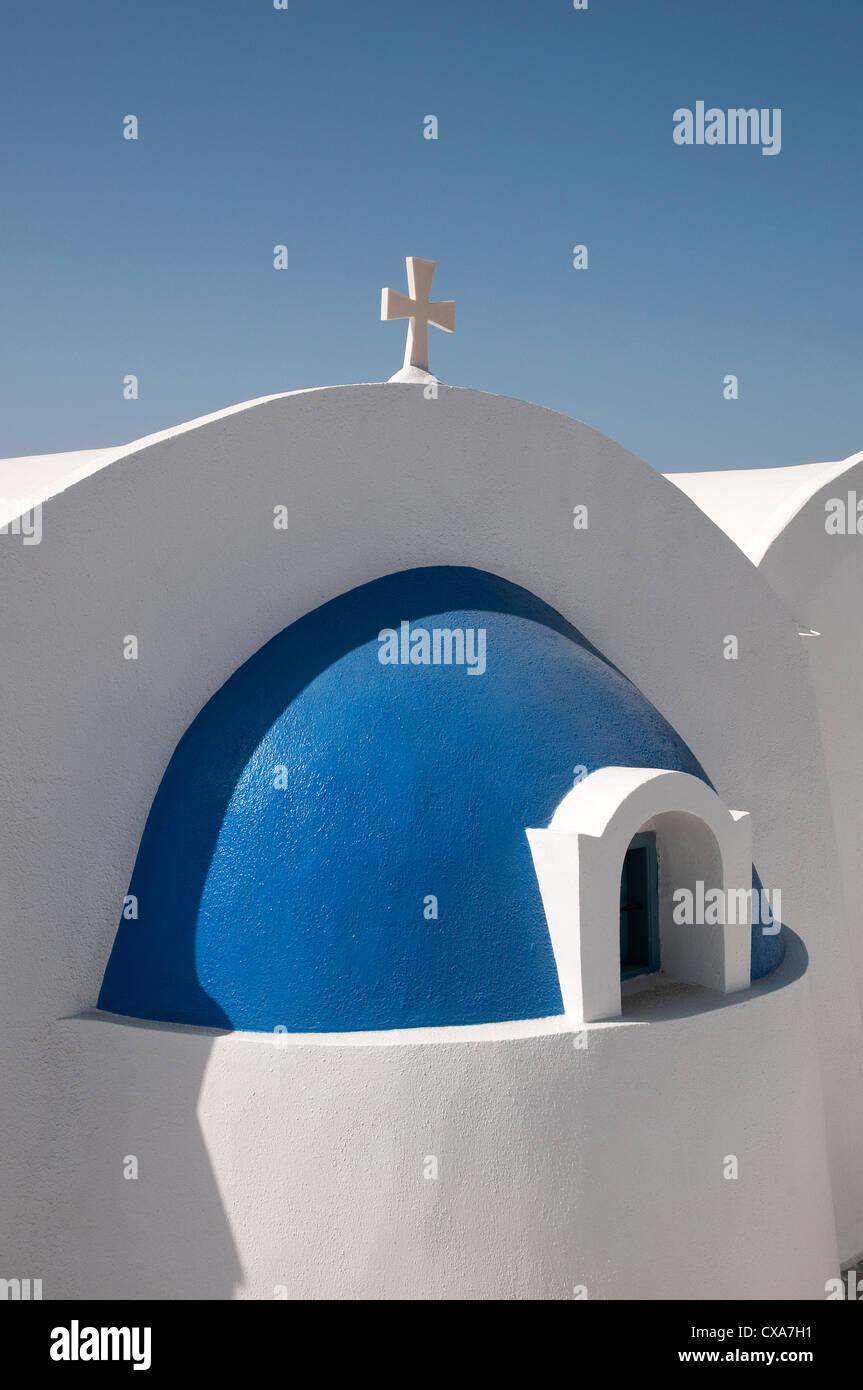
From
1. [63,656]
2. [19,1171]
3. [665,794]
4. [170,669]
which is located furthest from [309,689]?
[19,1171]

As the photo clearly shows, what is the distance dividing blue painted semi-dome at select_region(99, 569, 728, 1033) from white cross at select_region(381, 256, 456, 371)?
240 centimetres

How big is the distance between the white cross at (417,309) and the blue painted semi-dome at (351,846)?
240 centimetres

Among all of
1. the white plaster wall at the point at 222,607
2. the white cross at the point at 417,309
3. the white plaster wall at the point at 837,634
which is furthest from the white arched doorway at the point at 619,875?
the white plaster wall at the point at 837,634

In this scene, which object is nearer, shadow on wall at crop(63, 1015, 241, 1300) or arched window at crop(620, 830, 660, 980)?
shadow on wall at crop(63, 1015, 241, 1300)

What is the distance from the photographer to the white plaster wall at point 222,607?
6.47 m

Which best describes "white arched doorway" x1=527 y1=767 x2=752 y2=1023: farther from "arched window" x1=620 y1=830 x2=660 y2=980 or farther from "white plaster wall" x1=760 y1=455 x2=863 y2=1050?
"white plaster wall" x1=760 y1=455 x2=863 y2=1050

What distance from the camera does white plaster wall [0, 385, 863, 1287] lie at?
647 centimetres

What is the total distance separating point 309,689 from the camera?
7.12 meters

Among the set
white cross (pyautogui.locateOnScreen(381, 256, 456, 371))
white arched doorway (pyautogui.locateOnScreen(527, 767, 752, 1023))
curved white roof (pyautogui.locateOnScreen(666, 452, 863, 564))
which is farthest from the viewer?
curved white roof (pyautogui.locateOnScreen(666, 452, 863, 564))

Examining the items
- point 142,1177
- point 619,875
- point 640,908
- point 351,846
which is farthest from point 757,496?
point 142,1177

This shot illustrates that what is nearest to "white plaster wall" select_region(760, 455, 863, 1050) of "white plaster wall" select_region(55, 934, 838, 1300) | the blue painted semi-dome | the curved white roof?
the curved white roof

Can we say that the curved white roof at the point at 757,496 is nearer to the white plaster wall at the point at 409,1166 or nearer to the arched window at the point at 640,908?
the arched window at the point at 640,908

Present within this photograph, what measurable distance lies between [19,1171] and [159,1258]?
0.95 meters

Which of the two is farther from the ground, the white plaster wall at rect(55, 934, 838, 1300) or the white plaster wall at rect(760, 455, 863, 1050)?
the white plaster wall at rect(760, 455, 863, 1050)
